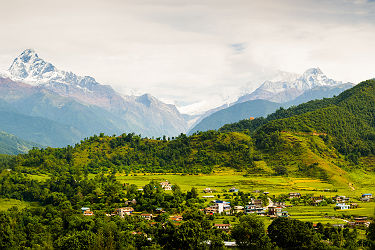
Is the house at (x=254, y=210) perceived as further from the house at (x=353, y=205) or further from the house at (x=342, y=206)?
the house at (x=353, y=205)

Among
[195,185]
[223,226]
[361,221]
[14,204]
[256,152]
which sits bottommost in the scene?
[223,226]

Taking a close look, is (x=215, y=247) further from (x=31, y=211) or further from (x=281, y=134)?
(x=281, y=134)

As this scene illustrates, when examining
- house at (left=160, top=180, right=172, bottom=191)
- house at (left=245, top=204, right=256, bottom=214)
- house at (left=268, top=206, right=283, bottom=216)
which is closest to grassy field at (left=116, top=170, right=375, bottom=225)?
house at (left=268, top=206, right=283, bottom=216)

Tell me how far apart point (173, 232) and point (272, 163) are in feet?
265

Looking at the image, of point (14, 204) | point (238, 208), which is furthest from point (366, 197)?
point (14, 204)

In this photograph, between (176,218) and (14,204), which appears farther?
(14,204)

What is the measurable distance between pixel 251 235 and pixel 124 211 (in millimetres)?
34860

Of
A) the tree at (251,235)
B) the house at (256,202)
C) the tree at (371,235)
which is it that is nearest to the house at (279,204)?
the house at (256,202)

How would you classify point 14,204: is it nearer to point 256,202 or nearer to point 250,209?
point 250,209

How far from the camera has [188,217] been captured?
308ft

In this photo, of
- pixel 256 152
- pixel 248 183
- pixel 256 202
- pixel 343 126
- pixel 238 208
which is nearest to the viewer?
pixel 238 208

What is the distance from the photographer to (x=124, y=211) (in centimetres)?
10544

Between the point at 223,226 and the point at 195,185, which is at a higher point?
the point at 195,185

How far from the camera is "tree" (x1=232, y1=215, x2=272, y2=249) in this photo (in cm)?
8031
